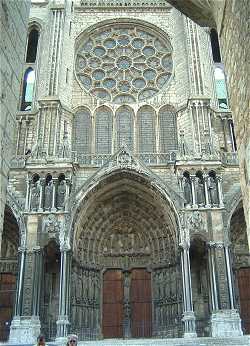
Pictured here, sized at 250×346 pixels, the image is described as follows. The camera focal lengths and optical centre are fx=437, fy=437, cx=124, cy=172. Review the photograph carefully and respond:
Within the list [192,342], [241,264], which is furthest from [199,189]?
[192,342]

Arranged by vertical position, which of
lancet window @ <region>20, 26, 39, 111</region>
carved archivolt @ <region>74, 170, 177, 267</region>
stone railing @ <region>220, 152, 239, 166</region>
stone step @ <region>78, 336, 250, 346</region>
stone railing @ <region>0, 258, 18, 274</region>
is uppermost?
lancet window @ <region>20, 26, 39, 111</region>

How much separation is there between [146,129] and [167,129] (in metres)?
0.82

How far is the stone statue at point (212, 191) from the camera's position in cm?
1434

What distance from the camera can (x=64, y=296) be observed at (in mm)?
13164

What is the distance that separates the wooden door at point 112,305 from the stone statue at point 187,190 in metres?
3.56

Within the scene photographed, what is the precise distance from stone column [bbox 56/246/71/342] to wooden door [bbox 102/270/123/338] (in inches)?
78.6

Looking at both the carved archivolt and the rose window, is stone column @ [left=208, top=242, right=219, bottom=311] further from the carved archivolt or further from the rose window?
the rose window

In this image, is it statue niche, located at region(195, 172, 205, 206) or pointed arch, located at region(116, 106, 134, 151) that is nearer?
statue niche, located at region(195, 172, 205, 206)

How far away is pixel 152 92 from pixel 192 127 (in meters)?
3.07

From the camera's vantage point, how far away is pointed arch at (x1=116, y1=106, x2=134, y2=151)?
16.8 m

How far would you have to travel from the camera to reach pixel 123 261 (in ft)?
50.8

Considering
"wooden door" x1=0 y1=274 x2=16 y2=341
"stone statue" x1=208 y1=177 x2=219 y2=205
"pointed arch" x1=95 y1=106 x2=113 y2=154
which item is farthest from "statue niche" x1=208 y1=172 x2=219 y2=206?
"wooden door" x1=0 y1=274 x2=16 y2=341

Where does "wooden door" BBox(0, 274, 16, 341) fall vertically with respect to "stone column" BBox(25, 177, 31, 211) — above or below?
below

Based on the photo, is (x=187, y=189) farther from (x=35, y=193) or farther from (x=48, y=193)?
(x=35, y=193)
